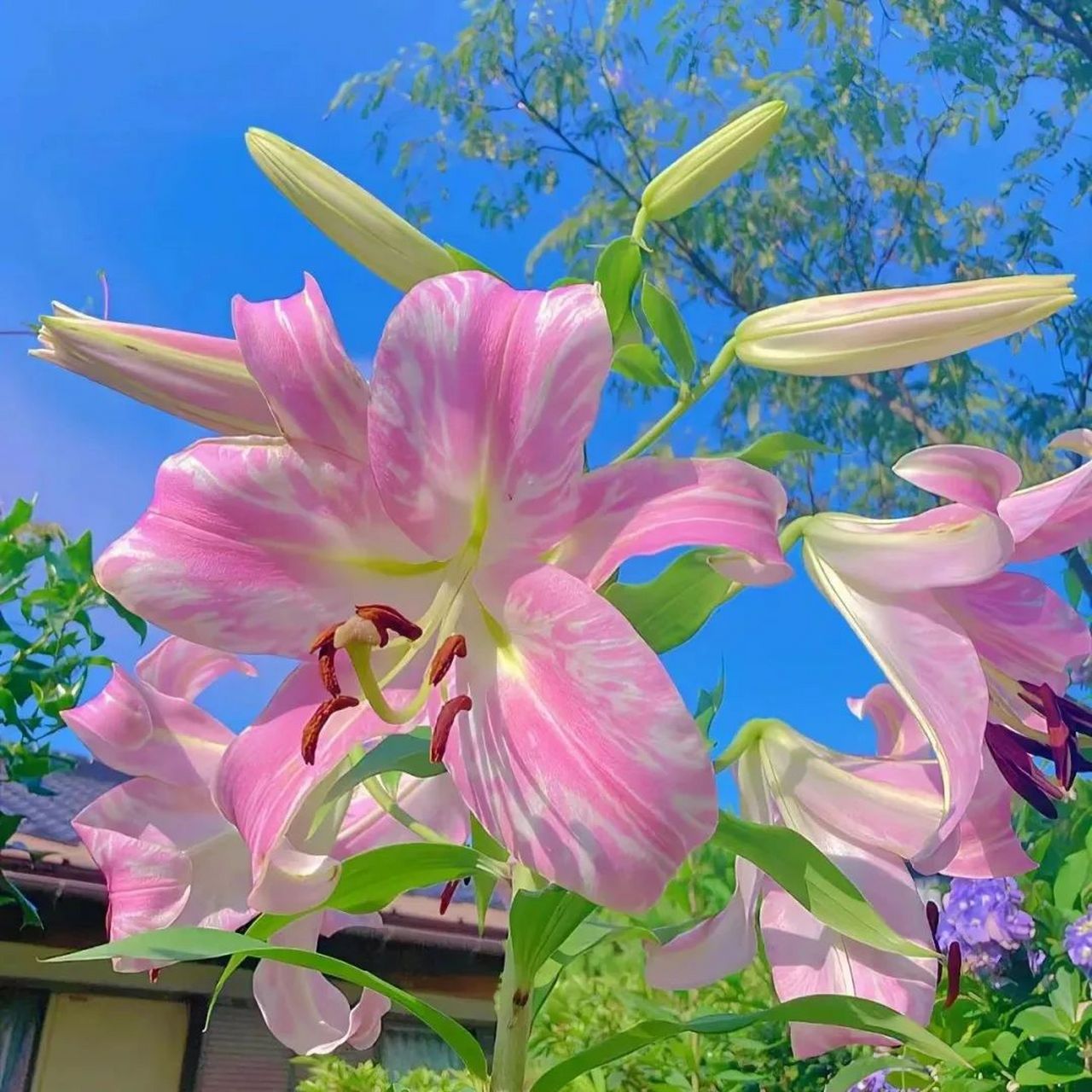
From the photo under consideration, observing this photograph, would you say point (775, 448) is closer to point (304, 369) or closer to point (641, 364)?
point (641, 364)

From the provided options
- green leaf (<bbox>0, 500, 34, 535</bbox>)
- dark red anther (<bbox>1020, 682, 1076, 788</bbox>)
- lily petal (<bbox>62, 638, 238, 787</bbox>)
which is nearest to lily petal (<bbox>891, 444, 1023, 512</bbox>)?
dark red anther (<bbox>1020, 682, 1076, 788</bbox>)

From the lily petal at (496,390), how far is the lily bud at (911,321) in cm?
19

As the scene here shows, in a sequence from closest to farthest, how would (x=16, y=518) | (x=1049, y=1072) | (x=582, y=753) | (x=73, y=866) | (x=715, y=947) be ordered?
(x=582, y=753) → (x=715, y=947) → (x=1049, y=1072) → (x=16, y=518) → (x=73, y=866)

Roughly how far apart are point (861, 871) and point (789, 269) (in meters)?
7.19

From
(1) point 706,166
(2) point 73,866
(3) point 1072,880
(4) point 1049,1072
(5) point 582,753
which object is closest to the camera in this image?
(5) point 582,753

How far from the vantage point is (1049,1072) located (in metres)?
1.48

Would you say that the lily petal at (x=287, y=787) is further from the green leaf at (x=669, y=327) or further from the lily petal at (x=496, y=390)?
the green leaf at (x=669, y=327)

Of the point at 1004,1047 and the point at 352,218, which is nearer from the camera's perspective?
the point at 352,218

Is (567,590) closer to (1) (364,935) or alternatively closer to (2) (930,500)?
(1) (364,935)

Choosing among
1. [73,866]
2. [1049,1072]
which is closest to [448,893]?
[1049,1072]

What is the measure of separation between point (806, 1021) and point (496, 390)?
0.36 metres

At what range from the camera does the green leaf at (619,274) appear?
0.73 metres

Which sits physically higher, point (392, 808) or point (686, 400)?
point (686, 400)

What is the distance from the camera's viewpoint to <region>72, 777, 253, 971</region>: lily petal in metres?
0.67
